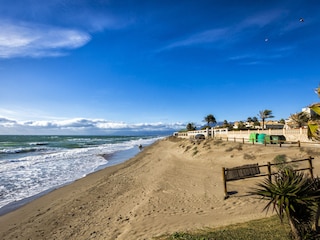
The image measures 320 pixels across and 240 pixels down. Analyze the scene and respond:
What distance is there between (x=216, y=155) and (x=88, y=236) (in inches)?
749

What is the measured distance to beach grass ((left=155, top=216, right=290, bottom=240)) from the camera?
21.1ft

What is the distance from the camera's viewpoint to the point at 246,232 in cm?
680

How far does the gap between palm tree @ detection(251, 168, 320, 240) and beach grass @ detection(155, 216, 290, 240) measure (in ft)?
1.97

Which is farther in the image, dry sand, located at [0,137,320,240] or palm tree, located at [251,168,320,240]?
dry sand, located at [0,137,320,240]

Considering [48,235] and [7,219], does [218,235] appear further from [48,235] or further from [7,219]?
[7,219]

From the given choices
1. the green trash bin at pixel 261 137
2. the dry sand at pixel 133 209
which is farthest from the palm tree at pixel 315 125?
the green trash bin at pixel 261 137

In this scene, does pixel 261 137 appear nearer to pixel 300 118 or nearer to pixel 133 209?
pixel 300 118

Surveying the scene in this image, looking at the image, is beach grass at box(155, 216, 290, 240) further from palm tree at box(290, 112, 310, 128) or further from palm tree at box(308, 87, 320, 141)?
palm tree at box(290, 112, 310, 128)

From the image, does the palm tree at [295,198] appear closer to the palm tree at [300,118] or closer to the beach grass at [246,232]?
the beach grass at [246,232]

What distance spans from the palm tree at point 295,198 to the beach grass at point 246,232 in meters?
0.60

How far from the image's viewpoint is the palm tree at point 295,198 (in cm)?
545

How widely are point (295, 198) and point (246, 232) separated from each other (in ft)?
6.56

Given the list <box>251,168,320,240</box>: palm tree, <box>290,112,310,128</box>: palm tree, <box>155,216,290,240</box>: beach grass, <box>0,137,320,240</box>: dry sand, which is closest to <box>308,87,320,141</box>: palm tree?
<box>251,168,320,240</box>: palm tree

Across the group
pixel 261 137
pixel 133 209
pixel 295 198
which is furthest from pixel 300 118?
pixel 295 198
